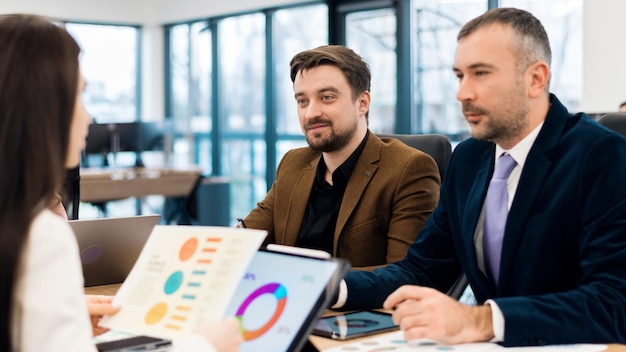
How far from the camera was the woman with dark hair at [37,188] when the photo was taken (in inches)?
41.6

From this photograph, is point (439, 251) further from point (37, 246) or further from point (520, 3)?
point (520, 3)

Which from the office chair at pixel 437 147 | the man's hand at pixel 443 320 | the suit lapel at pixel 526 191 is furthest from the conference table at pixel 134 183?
the man's hand at pixel 443 320

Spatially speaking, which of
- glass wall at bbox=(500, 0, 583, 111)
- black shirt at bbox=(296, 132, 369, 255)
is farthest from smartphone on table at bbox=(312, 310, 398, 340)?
glass wall at bbox=(500, 0, 583, 111)

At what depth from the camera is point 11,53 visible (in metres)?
1.11

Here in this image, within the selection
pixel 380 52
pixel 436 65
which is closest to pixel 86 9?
pixel 380 52

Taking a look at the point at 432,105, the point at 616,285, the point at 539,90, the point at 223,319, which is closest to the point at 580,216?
the point at 616,285

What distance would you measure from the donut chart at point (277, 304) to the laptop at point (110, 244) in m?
0.79

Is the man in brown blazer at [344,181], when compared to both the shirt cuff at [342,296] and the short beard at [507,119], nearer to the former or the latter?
the shirt cuff at [342,296]

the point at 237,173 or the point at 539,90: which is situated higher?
the point at 539,90

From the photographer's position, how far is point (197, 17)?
32.5 ft

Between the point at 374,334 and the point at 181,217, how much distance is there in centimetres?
641

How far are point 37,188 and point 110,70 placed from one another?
9816 mm

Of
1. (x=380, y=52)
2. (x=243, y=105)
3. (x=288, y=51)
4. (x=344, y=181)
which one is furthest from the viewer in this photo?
(x=243, y=105)

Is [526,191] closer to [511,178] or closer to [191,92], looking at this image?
[511,178]
